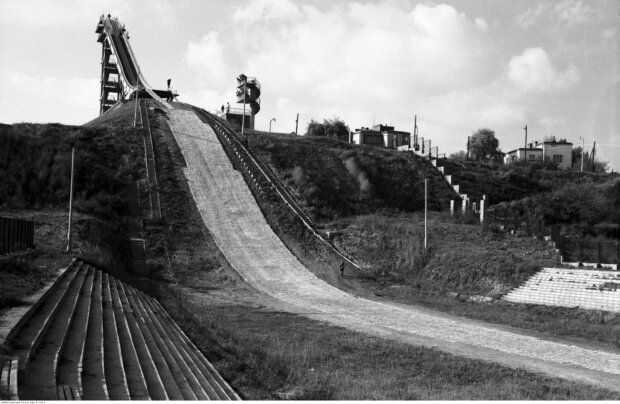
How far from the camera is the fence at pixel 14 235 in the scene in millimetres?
23953

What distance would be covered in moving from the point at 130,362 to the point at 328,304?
16.2m

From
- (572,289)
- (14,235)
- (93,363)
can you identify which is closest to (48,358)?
(93,363)

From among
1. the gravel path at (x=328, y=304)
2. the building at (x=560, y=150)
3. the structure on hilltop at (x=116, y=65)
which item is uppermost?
the structure on hilltop at (x=116, y=65)

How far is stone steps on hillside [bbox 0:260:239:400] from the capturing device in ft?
30.3

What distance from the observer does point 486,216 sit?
39.5 metres

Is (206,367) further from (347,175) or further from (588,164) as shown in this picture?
(588,164)

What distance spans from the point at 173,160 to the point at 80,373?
43.7 metres

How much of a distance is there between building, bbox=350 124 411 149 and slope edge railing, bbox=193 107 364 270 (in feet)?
81.0

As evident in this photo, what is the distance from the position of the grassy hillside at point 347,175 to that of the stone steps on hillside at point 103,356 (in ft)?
94.7

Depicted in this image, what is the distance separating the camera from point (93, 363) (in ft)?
35.2

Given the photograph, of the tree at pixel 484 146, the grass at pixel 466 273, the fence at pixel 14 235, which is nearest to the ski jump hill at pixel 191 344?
the grass at pixel 466 273

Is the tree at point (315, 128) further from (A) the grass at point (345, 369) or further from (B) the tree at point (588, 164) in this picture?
(A) the grass at point (345, 369)

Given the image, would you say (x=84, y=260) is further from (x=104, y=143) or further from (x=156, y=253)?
(x=104, y=143)

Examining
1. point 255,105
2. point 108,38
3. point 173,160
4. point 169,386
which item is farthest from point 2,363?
point 108,38
